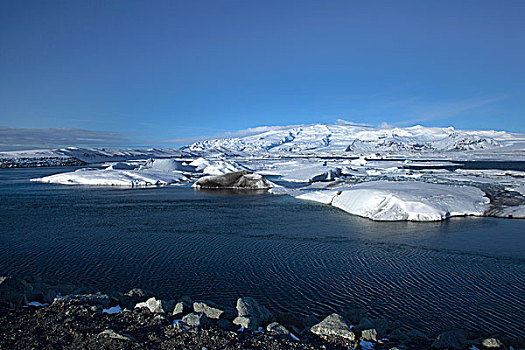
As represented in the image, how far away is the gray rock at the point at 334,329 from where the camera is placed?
Answer: 340cm

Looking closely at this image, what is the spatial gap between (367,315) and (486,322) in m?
1.34

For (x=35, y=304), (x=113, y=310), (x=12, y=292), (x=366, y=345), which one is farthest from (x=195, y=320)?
(x=12, y=292)

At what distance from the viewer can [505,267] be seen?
5.90 meters

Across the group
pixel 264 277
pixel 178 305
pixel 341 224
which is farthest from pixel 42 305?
pixel 341 224

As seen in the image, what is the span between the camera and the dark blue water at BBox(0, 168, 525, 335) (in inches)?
182

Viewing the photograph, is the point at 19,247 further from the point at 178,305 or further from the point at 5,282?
the point at 178,305

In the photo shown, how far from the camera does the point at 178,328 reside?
3.29m

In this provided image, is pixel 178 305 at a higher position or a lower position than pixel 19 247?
higher

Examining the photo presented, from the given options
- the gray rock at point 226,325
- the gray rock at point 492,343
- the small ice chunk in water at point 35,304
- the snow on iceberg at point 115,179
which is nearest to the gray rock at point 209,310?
the gray rock at point 226,325

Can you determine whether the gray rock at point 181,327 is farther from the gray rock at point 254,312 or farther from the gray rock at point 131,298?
the gray rock at point 131,298

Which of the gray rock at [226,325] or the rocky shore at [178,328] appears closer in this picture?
the rocky shore at [178,328]

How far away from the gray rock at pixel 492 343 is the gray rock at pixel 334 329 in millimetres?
1251

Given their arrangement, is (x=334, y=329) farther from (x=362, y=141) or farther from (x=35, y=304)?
(x=362, y=141)

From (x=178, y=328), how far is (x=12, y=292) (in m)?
1.97
